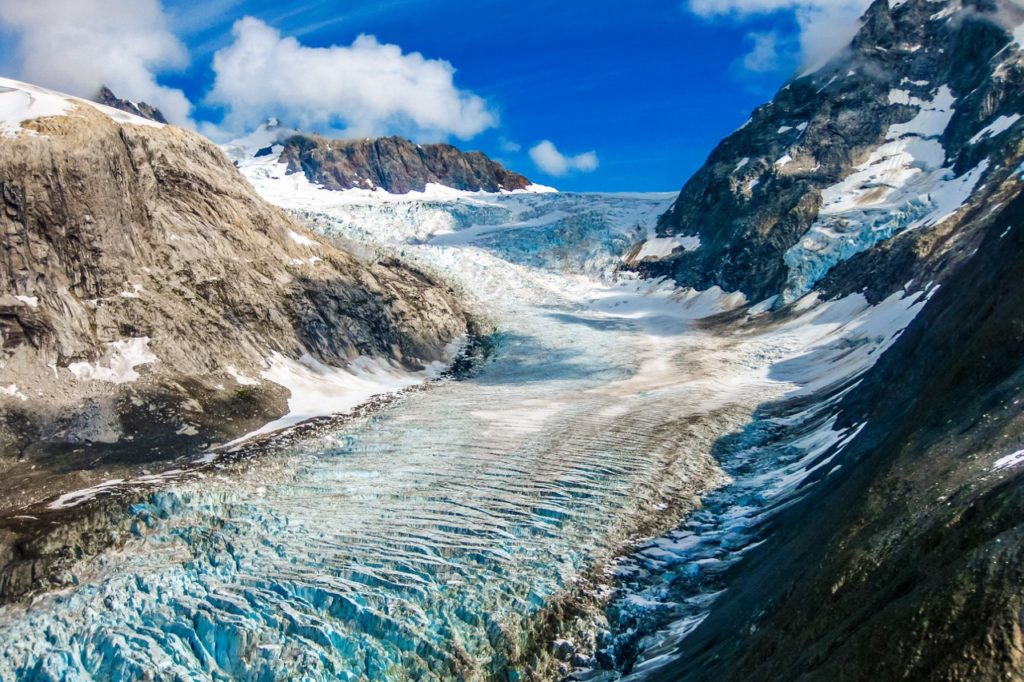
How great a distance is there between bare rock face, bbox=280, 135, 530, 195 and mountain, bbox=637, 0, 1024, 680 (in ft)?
255

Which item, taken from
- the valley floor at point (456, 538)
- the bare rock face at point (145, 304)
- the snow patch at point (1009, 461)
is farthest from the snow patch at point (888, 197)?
the snow patch at point (1009, 461)

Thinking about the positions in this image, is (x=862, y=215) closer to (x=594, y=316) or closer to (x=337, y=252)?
(x=594, y=316)

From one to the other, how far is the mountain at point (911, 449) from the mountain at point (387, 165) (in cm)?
7764

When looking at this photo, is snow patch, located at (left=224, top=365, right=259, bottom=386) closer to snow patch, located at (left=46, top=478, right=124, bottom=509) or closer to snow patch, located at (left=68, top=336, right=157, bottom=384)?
snow patch, located at (left=68, top=336, right=157, bottom=384)

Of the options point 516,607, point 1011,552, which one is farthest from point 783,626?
point 516,607

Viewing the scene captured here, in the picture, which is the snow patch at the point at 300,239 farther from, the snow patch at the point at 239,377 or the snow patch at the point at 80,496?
the snow patch at the point at 80,496

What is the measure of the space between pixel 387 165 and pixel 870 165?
85212mm

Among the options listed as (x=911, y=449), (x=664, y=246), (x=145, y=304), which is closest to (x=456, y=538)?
(x=911, y=449)

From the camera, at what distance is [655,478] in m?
26.9

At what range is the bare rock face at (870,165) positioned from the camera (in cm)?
5547

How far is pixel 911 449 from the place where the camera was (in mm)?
15242

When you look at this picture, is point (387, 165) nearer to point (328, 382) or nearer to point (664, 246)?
point (664, 246)

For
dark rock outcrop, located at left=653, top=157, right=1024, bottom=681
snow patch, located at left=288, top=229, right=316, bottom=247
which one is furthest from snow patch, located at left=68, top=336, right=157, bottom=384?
dark rock outcrop, located at left=653, top=157, right=1024, bottom=681

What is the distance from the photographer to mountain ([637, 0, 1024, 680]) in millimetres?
8766
